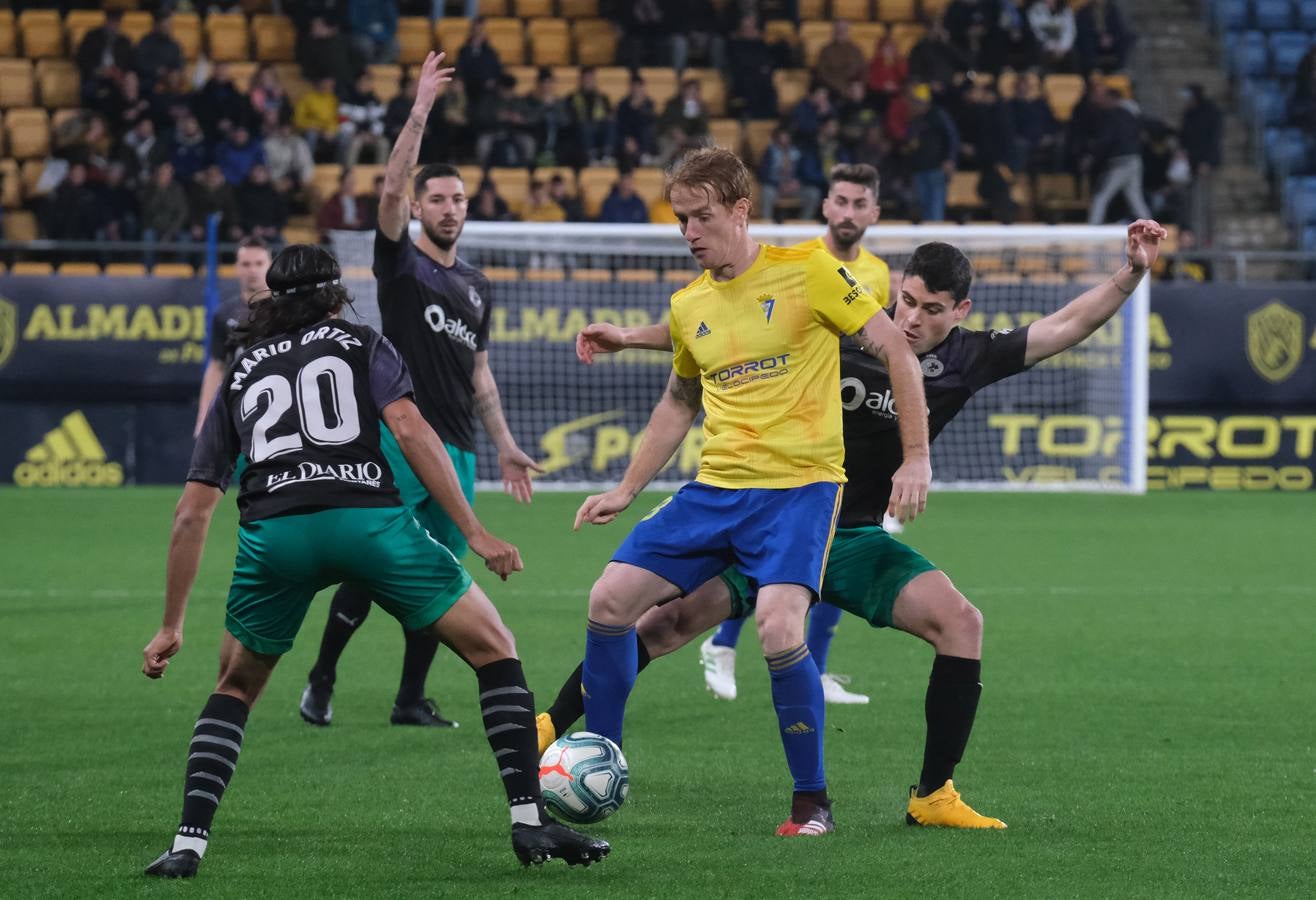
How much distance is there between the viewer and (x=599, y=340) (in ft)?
20.6

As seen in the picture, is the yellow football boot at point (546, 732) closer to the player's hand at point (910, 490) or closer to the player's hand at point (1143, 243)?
the player's hand at point (910, 490)

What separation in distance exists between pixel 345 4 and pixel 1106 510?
11.6m

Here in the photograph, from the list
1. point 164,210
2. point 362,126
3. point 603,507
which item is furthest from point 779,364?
point 362,126

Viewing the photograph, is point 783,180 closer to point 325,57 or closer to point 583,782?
point 325,57

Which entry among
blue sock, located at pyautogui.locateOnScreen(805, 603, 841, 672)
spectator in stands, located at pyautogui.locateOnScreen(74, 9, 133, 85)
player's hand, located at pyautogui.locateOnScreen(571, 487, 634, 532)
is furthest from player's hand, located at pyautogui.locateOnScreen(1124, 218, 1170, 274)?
spectator in stands, located at pyautogui.locateOnScreen(74, 9, 133, 85)

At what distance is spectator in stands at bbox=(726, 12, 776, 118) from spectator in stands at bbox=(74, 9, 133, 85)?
7425 millimetres

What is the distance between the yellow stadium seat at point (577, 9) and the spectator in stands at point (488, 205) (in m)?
5.00

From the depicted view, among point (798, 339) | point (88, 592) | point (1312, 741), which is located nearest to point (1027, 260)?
point (88, 592)

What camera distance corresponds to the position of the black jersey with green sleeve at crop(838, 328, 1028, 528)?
20.9ft

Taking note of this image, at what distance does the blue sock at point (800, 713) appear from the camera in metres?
5.56

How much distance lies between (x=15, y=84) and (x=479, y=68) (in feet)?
19.5

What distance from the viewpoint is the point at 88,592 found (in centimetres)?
1231

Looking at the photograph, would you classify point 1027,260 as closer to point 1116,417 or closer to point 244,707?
point 1116,417

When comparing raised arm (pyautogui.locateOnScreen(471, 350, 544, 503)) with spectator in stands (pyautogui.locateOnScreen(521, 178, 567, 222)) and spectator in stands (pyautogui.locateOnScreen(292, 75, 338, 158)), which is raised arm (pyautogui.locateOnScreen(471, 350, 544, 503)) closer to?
spectator in stands (pyautogui.locateOnScreen(521, 178, 567, 222))
